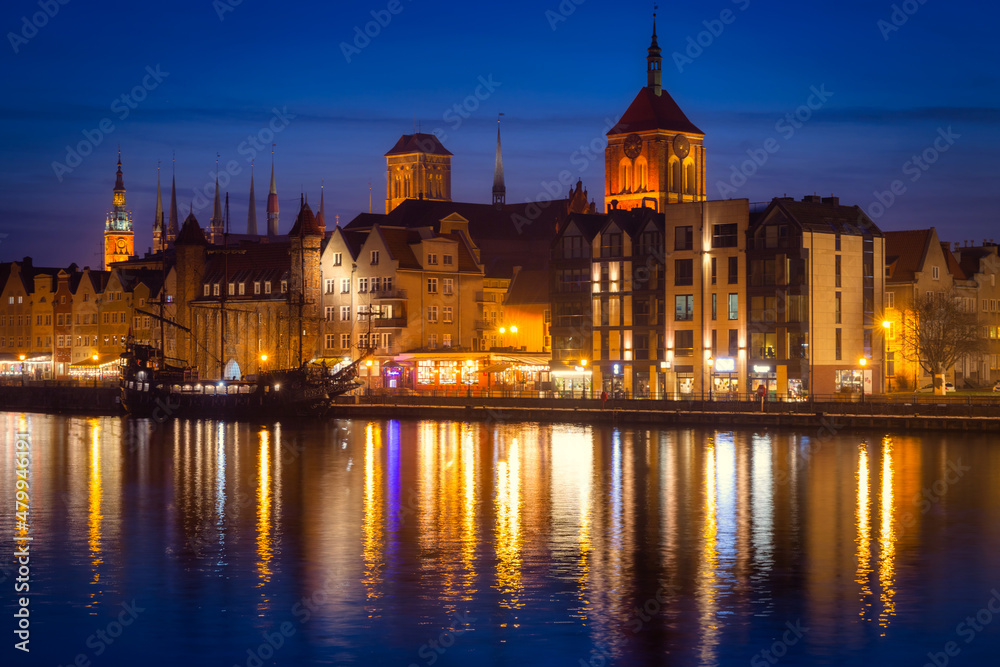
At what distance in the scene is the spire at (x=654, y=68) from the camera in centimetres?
17312

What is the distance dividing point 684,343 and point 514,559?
66.3 metres

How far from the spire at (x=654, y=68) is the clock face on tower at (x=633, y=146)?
7479 millimetres

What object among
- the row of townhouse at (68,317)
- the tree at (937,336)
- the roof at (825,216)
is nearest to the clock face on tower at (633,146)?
the row of townhouse at (68,317)

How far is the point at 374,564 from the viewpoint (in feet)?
110

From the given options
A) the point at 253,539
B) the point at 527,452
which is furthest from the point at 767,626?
the point at 527,452

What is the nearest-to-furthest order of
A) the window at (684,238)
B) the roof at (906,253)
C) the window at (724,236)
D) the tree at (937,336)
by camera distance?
the window at (724,236), the tree at (937,336), the window at (684,238), the roof at (906,253)

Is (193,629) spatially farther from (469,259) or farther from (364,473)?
(469,259)

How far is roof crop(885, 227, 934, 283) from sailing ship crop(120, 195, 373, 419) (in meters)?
41.8

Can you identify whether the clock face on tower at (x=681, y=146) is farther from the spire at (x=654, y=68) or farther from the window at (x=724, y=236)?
the window at (x=724, y=236)

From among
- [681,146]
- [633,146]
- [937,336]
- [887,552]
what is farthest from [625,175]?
[887,552]

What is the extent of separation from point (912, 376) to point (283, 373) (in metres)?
47.7

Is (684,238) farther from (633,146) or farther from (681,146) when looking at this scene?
(681,146)

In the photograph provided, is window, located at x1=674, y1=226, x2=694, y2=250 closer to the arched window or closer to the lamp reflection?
the lamp reflection

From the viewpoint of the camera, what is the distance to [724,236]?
319ft
